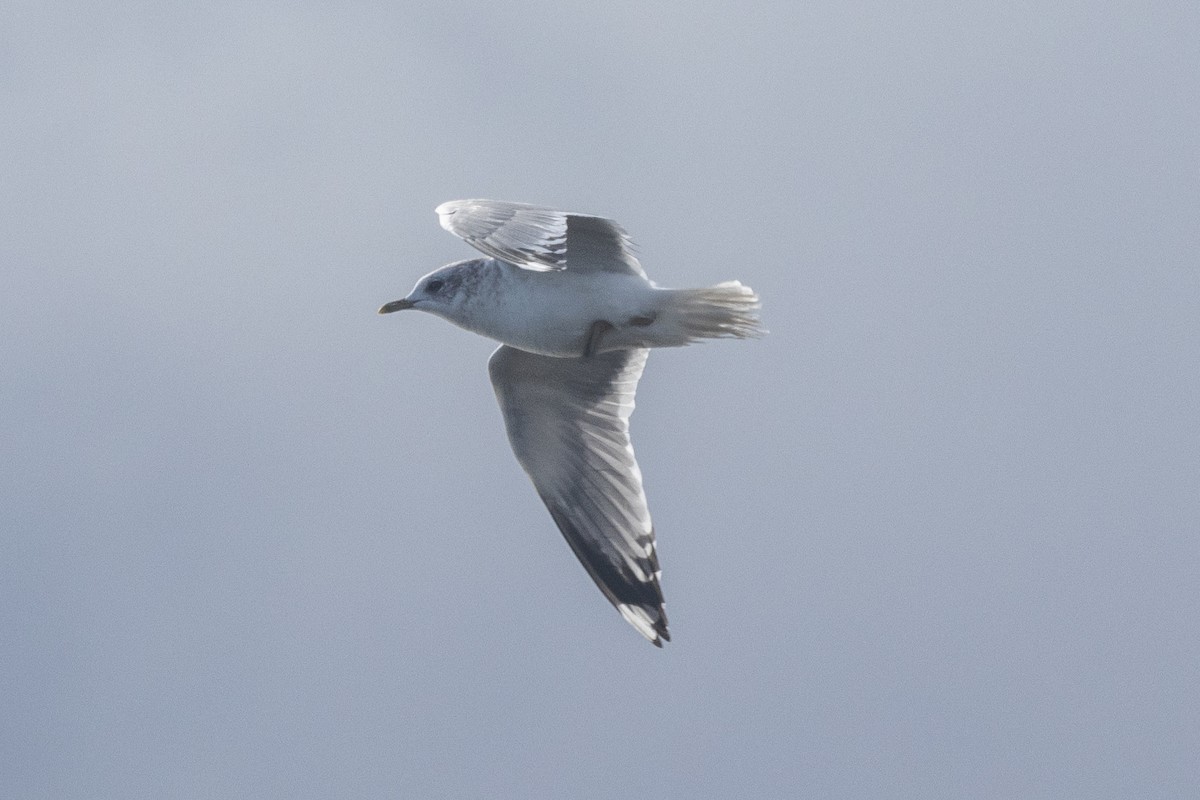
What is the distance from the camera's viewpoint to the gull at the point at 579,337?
5.72m

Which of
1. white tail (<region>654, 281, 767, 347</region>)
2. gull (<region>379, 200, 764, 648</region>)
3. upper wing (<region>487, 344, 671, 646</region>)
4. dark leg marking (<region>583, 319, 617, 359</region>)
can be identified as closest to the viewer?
gull (<region>379, 200, 764, 648</region>)

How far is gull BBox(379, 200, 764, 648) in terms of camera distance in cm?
572

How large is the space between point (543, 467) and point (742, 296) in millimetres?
1134

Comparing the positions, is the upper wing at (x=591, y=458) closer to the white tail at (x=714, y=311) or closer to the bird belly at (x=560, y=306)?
the bird belly at (x=560, y=306)

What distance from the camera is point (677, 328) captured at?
234 inches

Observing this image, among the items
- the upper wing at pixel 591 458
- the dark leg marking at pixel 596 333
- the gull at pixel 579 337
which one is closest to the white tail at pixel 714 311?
the gull at pixel 579 337

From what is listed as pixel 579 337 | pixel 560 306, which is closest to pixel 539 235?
pixel 560 306

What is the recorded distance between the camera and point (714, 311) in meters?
5.86

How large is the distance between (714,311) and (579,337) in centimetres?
47

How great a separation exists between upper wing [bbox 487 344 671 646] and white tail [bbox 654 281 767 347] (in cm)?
60

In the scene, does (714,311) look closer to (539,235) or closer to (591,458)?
(539,235)

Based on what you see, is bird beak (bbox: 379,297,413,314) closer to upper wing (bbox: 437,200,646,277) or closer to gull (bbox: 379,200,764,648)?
gull (bbox: 379,200,764,648)

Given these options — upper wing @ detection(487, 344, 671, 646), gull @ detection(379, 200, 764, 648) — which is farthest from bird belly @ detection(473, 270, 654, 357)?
upper wing @ detection(487, 344, 671, 646)

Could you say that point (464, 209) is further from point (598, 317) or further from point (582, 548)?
point (582, 548)
